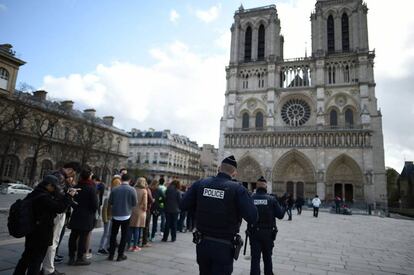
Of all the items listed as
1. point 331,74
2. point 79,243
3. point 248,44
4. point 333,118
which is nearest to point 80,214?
point 79,243

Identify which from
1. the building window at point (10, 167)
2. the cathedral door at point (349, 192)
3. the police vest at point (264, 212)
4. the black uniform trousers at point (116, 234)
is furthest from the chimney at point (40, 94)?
the cathedral door at point (349, 192)

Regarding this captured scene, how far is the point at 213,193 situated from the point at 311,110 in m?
35.7

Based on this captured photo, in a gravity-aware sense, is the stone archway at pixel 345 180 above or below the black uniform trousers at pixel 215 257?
above

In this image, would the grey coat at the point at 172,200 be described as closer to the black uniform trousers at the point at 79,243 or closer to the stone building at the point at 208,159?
the black uniform trousers at the point at 79,243

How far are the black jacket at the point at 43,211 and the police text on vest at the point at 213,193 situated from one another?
1906mm

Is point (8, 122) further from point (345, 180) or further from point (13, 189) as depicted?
point (345, 180)

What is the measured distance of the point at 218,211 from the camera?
295cm

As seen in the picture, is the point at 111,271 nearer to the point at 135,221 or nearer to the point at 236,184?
the point at 135,221

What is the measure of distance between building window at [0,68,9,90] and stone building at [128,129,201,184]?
23.8 m

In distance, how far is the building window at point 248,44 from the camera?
40938 mm

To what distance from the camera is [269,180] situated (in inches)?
1342

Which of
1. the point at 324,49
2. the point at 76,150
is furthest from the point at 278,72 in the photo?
the point at 76,150

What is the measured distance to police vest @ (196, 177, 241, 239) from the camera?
2.93 meters

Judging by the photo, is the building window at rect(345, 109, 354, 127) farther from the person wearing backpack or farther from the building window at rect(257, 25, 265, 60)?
the person wearing backpack
